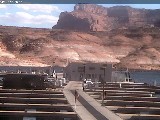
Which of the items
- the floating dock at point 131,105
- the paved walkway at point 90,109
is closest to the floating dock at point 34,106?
the paved walkway at point 90,109

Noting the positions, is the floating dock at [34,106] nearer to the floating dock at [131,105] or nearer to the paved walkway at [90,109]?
the paved walkway at [90,109]

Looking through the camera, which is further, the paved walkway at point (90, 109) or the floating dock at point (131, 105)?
the floating dock at point (131, 105)

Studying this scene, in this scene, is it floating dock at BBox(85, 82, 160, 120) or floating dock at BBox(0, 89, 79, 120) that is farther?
floating dock at BBox(85, 82, 160, 120)

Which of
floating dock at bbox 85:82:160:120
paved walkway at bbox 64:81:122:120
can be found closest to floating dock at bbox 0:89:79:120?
paved walkway at bbox 64:81:122:120

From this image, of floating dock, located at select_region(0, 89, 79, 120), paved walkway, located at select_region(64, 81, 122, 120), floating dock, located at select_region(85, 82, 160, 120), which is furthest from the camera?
floating dock, located at select_region(85, 82, 160, 120)

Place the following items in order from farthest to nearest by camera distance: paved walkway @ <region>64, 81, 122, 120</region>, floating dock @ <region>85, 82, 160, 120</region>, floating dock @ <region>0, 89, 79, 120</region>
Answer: floating dock @ <region>85, 82, 160, 120</region> < floating dock @ <region>0, 89, 79, 120</region> < paved walkway @ <region>64, 81, 122, 120</region>

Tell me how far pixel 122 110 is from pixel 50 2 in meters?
14.4

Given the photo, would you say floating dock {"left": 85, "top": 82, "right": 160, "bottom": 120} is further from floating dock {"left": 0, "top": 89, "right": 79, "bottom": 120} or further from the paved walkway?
floating dock {"left": 0, "top": 89, "right": 79, "bottom": 120}

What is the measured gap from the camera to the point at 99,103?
39.8m

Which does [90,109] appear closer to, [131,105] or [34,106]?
[34,106]

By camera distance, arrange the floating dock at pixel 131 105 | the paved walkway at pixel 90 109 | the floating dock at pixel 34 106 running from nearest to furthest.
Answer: the paved walkway at pixel 90 109 → the floating dock at pixel 34 106 → the floating dock at pixel 131 105

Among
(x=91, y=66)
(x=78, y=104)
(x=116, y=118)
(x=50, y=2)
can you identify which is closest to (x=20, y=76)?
(x=78, y=104)

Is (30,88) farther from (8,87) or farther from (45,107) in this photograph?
(45,107)

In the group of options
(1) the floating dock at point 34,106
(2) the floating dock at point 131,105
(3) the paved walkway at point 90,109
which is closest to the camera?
(3) the paved walkway at point 90,109
